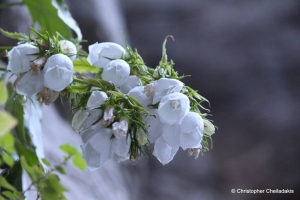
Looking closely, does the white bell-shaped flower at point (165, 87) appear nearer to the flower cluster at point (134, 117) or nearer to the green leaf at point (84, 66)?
the flower cluster at point (134, 117)

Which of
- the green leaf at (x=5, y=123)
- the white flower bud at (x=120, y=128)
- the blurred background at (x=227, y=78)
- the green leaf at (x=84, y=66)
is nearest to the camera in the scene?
the green leaf at (x=5, y=123)

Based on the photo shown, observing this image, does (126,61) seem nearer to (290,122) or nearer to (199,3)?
(290,122)

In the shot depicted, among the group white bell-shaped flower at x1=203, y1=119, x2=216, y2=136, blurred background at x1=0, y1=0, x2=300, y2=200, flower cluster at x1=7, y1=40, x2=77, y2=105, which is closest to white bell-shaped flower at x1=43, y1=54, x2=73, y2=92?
flower cluster at x1=7, y1=40, x2=77, y2=105

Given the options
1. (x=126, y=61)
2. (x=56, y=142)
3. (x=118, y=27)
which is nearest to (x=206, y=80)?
(x=118, y=27)

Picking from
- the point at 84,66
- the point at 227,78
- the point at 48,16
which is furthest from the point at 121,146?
the point at 227,78

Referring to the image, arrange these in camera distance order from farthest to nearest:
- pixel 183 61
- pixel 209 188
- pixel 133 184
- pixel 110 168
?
pixel 183 61
pixel 209 188
pixel 133 184
pixel 110 168

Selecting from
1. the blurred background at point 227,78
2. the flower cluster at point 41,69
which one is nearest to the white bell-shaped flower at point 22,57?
the flower cluster at point 41,69
